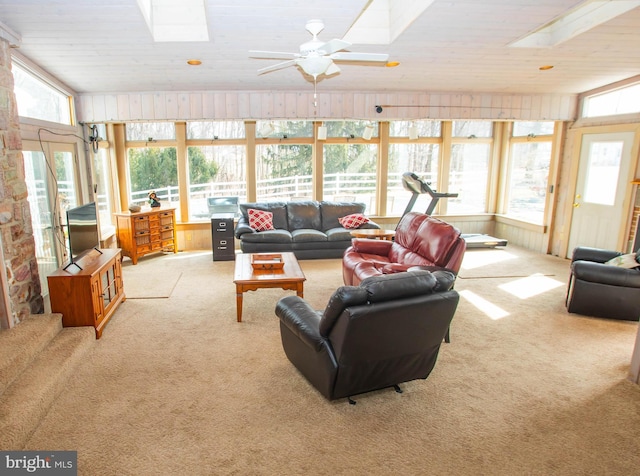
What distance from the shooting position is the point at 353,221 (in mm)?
6340

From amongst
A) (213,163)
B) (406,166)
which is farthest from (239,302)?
(406,166)

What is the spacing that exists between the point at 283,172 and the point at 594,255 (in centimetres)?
473

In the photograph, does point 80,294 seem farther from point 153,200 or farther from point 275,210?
point 275,210

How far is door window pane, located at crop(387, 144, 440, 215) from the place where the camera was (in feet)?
23.9

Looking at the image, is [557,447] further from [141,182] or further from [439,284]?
[141,182]

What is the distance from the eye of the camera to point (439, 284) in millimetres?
2477

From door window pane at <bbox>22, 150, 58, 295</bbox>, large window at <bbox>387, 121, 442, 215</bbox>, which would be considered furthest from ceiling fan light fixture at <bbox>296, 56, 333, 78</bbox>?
large window at <bbox>387, 121, 442, 215</bbox>

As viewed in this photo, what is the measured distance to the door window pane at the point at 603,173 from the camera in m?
5.57

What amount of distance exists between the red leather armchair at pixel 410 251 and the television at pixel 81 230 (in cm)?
267

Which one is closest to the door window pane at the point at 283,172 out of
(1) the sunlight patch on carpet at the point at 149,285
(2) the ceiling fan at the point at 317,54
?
(1) the sunlight patch on carpet at the point at 149,285

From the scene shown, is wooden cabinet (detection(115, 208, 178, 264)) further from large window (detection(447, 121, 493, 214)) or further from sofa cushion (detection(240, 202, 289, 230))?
large window (detection(447, 121, 493, 214))

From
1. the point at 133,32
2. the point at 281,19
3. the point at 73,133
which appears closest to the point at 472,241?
the point at 281,19

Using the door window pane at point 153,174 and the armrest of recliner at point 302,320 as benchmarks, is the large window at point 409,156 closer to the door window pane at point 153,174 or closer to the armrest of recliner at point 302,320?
the door window pane at point 153,174

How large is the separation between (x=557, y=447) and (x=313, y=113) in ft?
16.5
